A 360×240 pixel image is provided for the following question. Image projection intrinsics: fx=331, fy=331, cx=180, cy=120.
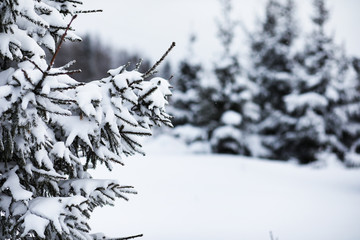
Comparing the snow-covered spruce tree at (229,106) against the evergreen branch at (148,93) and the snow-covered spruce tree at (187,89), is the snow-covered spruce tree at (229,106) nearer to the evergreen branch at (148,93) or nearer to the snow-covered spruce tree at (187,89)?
the snow-covered spruce tree at (187,89)

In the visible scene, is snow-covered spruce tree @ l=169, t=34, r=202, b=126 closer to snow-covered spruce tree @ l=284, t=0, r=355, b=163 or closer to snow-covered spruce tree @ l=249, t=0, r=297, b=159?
snow-covered spruce tree @ l=249, t=0, r=297, b=159

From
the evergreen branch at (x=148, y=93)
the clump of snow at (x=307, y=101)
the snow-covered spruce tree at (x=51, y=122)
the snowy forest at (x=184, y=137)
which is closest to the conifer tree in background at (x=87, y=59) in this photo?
the snowy forest at (x=184, y=137)

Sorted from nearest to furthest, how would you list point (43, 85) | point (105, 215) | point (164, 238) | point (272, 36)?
Answer: point (43, 85), point (164, 238), point (105, 215), point (272, 36)

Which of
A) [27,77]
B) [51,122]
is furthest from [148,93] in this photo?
[27,77]

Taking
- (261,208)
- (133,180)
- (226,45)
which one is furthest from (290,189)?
(226,45)

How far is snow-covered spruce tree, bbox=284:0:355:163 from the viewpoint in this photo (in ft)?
60.7

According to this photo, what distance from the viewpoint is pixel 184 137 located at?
63.8 feet

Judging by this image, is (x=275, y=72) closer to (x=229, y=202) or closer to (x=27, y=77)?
(x=229, y=202)

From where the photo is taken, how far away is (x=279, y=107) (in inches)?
837

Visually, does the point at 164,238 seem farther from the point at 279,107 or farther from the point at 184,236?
the point at 279,107

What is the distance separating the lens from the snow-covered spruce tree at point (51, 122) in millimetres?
2262

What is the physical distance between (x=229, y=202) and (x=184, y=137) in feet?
32.6

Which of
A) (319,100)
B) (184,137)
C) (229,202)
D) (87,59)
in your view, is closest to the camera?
(229,202)

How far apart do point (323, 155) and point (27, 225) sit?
59.2 ft
